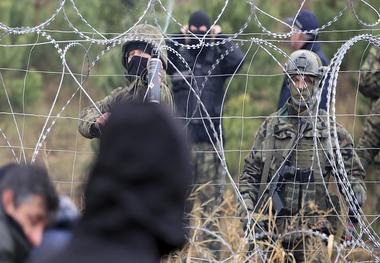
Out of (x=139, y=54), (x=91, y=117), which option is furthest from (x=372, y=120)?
(x=91, y=117)

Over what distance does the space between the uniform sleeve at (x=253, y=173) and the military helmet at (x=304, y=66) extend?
1.11 ft

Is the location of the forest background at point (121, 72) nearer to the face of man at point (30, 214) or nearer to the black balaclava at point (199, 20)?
the black balaclava at point (199, 20)

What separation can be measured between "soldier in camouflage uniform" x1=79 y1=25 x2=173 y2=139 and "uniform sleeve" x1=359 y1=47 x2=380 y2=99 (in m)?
1.72

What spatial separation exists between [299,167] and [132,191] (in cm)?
402

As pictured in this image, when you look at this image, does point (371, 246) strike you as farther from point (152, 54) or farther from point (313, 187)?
point (152, 54)

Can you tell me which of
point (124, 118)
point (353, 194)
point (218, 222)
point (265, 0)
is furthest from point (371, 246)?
point (265, 0)

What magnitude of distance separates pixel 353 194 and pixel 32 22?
7005 millimetres

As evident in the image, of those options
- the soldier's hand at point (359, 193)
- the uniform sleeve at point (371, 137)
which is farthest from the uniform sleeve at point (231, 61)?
the soldier's hand at point (359, 193)

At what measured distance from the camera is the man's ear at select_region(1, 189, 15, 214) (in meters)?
2.96

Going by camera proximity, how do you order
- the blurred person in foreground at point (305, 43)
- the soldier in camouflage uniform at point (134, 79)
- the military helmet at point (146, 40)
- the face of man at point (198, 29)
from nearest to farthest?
1. the soldier in camouflage uniform at point (134, 79)
2. the military helmet at point (146, 40)
3. the blurred person in foreground at point (305, 43)
4. the face of man at point (198, 29)

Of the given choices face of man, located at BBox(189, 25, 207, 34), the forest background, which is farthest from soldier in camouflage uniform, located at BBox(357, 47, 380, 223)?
face of man, located at BBox(189, 25, 207, 34)

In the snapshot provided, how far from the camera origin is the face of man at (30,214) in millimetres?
2910

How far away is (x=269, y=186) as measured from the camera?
6.15m

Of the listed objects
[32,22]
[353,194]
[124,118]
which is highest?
[32,22]
